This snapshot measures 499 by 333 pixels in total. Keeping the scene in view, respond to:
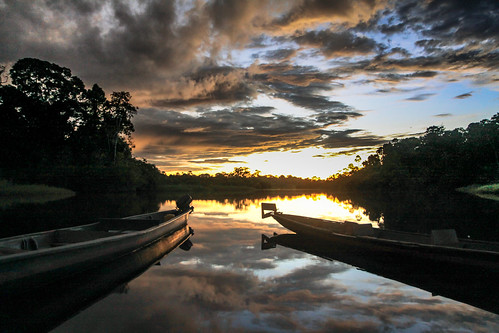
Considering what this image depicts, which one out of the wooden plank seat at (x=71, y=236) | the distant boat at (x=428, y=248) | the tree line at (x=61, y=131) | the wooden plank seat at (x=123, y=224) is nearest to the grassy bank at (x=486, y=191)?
the distant boat at (x=428, y=248)

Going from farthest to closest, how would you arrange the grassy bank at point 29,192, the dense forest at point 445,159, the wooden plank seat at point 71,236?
the dense forest at point 445,159 → the grassy bank at point 29,192 → the wooden plank seat at point 71,236

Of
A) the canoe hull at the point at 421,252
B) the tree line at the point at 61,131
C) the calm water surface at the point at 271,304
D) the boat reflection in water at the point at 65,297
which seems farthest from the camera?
the tree line at the point at 61,131

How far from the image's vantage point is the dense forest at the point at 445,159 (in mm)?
58831

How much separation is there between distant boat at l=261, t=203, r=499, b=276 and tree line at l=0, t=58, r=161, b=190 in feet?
160

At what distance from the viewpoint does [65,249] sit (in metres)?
7.17

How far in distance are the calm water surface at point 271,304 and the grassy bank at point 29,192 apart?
40497 mm

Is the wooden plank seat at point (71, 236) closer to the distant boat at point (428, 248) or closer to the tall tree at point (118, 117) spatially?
the distant boat at point (428, 248)

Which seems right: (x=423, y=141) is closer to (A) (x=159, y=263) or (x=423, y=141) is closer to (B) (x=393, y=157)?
(B) (x=393, y=157)

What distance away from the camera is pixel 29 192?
147 feet

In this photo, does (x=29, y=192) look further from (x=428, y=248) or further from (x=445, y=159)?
(x=445, y=159)

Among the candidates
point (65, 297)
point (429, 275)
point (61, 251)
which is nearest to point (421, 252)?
point (429, 275)

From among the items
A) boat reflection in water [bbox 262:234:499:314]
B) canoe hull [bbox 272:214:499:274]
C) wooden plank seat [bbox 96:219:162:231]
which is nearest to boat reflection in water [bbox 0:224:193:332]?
wooden plank seat [bbox 96:219:162:231]

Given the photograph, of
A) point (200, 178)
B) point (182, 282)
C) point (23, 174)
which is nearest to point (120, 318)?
point (182, 282)

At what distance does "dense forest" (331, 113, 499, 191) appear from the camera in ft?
193
